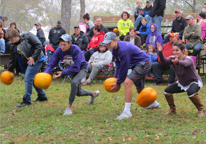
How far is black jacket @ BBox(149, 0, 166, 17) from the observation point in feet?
42.6

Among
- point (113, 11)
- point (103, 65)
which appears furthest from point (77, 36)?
point (113, 11)

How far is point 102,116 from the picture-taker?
6.57m

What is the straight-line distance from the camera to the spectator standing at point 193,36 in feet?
36.4

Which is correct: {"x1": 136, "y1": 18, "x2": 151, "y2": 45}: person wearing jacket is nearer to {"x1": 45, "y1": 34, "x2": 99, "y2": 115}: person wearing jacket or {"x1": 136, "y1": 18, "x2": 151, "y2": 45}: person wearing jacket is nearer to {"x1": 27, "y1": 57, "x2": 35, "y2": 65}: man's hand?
{"x1": 45, "y1": 34, "x2": 99, "y2": 115}: person wearing jacket

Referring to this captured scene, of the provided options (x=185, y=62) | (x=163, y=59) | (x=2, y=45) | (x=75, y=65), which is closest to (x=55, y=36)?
(x=2, y=45)

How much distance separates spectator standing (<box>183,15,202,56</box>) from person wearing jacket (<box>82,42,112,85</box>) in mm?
3489

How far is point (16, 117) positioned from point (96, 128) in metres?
2.33

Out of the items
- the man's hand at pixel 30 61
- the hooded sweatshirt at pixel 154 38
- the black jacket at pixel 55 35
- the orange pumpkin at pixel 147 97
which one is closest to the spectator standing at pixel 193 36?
the hooded sweatshirt at pixel 154 38

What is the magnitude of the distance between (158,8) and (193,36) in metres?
2.79

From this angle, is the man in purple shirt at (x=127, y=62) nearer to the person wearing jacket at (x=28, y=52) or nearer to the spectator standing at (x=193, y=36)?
the person wearing jacket at (x=28, y=52)

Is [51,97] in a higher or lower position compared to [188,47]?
lower

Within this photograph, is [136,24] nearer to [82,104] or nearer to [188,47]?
[188,47]

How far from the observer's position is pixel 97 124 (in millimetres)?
5867

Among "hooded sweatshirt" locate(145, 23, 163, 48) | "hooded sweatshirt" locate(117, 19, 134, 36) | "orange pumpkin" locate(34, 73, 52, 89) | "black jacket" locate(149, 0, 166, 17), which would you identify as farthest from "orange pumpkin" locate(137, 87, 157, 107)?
"black jacket" locate(149, 0, 166, 17)
